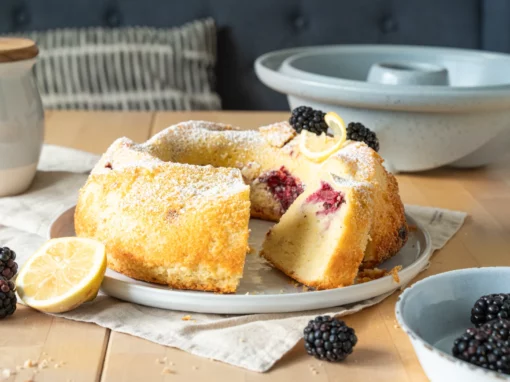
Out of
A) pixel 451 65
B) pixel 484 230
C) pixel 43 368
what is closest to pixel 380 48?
pixel 451 65

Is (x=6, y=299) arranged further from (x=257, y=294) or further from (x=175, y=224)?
(x=257, y=294)

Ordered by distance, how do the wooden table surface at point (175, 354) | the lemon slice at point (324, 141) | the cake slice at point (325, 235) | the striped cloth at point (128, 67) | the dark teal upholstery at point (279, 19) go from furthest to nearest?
the dark teal upholstery at point (279, 19), the striped cloth at point (128, 67), the lemon slice at point (324, 141), the cake slice at point (325, 235), the wooden table surface at point (175, 354)

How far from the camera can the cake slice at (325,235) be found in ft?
4.60

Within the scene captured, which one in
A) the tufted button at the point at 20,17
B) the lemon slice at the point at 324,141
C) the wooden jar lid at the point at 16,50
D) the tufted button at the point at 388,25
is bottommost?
the tufted button at the point at 388,25

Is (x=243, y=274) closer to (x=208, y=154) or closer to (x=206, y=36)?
(x=208, y=154)

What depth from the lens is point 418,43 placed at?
3727 millimetres

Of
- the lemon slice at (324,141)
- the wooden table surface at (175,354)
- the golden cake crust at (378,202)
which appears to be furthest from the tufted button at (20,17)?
the wooden table surface at (175,354)

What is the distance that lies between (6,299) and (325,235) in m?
0.59

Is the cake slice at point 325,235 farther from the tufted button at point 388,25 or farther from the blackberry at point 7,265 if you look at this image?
the tufted button at point 388,25

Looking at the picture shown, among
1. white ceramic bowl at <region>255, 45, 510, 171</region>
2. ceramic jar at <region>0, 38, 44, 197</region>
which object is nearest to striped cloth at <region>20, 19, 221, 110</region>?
white ceramic bowl at <region>255, 45, 510, 171</region>

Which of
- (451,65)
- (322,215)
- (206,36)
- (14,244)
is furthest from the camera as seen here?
(206,36)

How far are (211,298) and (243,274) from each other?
201 mm

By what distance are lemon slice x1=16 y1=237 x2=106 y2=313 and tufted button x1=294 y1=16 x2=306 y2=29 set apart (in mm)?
2567

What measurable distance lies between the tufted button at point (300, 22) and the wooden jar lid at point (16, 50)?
1943 millimetres
